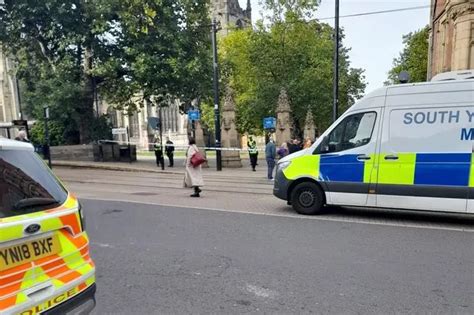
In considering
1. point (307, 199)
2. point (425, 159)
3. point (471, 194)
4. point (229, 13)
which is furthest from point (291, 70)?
point (229, 13)

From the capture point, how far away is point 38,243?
2.53m

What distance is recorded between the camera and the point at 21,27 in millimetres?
19031

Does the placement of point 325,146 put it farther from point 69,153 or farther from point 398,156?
point 69,153

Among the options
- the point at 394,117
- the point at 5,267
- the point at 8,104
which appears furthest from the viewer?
the point at 8,104

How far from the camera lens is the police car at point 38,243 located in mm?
2334

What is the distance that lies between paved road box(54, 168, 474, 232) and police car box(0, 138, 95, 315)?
5.14 meters

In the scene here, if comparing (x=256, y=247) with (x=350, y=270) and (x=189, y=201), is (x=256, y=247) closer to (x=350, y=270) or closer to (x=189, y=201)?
(x=350, y=270)

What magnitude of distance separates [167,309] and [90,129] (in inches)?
818

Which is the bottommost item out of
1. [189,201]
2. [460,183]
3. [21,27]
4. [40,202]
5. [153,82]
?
[189,201]

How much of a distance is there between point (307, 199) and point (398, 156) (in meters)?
1.94

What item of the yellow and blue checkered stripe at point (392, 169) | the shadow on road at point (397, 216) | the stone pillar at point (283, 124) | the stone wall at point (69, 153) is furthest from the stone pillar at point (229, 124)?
the yellow and blue checkered stripe at point (392, 169)

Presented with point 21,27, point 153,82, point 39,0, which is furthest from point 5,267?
point 21,27

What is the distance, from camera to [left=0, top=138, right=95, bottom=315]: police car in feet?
7.66

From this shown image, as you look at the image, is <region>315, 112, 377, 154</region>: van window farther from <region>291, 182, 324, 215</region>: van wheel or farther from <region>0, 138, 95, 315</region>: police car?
<region>0, 138, 95, 315</region>: police car
